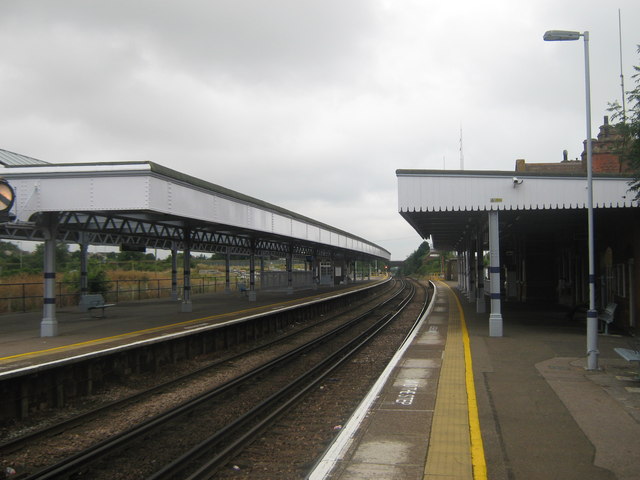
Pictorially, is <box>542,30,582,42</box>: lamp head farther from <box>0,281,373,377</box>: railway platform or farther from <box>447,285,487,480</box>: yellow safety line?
<box>0,281,373,377</box>: railway platform

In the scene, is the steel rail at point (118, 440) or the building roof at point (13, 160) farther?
the building roof at point (13, 160)

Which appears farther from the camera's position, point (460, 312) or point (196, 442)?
point (460, 312)

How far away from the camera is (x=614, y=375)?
31.0 ft

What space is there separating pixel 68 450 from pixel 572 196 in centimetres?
1366

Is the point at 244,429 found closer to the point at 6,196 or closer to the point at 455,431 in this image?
the point at 455,431

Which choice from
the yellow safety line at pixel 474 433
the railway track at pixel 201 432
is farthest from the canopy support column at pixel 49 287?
the yellow safety line at pixel 474 433

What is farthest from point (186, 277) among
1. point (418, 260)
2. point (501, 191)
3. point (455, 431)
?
point (418, 260)

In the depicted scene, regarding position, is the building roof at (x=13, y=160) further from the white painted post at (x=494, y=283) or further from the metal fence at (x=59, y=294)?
the white painted post at (x=494, y=283)

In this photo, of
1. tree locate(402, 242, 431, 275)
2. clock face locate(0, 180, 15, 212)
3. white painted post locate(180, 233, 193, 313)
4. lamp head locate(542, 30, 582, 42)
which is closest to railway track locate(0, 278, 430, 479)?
clock face locate(0, 180, 15, 212)

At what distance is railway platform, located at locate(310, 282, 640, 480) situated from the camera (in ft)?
17.2

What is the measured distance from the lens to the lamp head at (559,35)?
10258 mm

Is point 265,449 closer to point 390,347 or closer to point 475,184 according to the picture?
point 390,347

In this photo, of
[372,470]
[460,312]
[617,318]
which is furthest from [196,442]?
[460,312]

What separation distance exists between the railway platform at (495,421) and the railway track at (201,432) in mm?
1629
